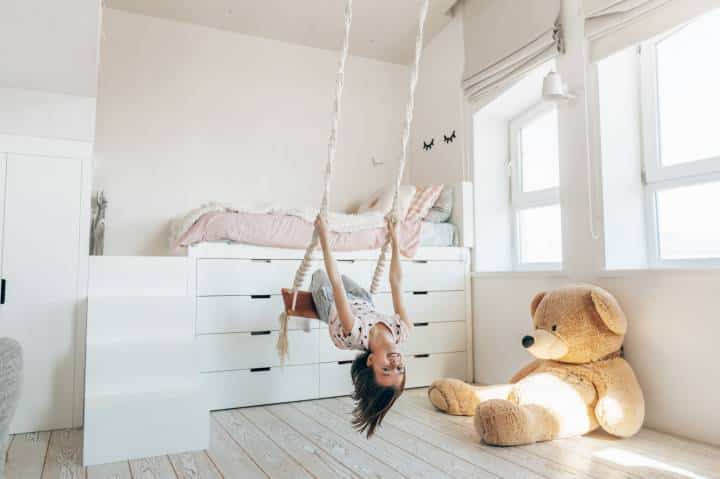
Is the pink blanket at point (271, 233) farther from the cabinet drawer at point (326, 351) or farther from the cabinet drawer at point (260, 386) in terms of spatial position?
the cabinet drawer at point (260, 386)

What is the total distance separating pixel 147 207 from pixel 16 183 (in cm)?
108

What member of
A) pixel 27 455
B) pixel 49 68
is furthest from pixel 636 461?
pixel 49 68

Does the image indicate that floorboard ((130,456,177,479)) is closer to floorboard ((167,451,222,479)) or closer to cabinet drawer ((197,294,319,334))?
floorboard ((167,451,222,479))

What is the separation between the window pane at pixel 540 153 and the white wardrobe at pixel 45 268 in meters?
2.51

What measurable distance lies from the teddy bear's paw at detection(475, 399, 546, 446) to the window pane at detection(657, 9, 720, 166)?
4.51 ft

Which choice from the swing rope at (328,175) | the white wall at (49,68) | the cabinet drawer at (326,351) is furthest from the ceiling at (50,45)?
the cabinet drawer at (326,351)

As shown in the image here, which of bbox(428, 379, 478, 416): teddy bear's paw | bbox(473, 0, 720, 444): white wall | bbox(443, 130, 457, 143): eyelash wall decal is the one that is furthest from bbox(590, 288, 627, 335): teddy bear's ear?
bbox(443, 130, 457, 143): eyelash wall decal

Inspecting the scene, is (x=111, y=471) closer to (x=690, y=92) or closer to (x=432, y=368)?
(x=432, y=368)

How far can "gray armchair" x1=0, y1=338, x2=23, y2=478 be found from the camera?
0.50 meters

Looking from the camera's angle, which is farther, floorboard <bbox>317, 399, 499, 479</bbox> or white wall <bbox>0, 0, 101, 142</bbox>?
floorboard <bbox>317, 399, 499, 479</bbox>

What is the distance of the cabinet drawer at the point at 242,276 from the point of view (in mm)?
2676

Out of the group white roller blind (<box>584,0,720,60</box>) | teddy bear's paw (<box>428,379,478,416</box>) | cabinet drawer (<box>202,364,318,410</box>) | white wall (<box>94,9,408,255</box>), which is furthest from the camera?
white wall (<box>94,9,408,255</box>)

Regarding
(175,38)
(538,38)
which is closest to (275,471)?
(538,38)

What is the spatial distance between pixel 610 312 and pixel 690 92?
1.07 m
